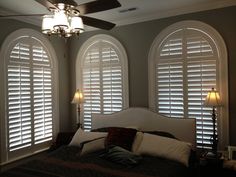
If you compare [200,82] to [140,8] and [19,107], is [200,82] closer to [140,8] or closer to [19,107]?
[140,8]

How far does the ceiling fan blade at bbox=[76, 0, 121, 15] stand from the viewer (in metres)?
2.05

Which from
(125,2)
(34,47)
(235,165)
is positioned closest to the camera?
(235,165)

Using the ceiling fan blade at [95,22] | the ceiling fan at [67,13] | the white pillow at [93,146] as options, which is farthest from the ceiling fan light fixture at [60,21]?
the white pillow at [93,146]

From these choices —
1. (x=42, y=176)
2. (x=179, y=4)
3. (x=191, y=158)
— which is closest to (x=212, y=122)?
(x=191, y=158)

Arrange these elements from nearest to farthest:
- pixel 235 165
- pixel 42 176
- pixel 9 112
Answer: pixel 42 176 < pixel 235 165 < pixel 9 112

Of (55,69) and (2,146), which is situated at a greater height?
(55,69)

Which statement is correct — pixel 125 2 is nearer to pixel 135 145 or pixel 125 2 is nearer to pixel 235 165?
pixel 135 145

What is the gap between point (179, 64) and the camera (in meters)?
3.76

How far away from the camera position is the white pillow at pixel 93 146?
3248 mm

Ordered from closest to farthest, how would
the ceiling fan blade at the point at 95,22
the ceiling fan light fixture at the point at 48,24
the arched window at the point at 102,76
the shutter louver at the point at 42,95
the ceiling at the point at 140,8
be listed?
1. the ceiling fan light fixture at the point at 48,24
2. the ceiling fan blade at the point at 95,22
3. the ceiling at the point at 140,8
4. the shutter louver at the point at 42,95
5. the arched window at the point at 102,76

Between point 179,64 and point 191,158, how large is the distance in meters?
1.49

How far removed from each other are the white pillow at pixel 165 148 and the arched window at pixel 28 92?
1.98 m

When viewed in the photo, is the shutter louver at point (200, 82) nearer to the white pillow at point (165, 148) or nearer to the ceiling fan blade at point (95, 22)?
the white pillow at point (165, 148)

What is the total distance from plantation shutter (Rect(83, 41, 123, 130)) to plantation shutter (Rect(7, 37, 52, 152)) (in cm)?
73
